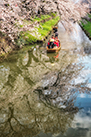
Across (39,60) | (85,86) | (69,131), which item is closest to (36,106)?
(69,131)

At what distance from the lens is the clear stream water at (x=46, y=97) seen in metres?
5.49

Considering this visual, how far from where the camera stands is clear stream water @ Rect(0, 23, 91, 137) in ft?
18.0

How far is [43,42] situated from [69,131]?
47.2ft

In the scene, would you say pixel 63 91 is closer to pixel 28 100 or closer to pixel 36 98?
pixel 36 98

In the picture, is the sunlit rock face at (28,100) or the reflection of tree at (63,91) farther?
the reflection of tree at (63,91)

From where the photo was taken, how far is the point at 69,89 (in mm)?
7855

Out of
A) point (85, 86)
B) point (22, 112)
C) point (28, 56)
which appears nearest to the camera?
point (22, 112)

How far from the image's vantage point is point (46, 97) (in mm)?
7285

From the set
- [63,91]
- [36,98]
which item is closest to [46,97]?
[36,98]

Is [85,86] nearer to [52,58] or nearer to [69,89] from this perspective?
[69,89]

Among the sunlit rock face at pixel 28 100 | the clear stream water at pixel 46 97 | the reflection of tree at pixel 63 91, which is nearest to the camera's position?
the clear stream water at pixel 46 97

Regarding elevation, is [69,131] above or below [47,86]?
below

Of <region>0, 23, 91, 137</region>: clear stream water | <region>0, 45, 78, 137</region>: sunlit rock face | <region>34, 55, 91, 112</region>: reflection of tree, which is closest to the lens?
<region>0, 23, 91, 137</region>: clear stream water

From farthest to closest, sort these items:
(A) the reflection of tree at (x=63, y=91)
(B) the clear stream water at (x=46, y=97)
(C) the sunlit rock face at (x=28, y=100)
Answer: (A) the reflection of tree at (x=63, y=91)
(C) the sunlit rock face at (x=28, y=100)
(B) the clear stream water at (x=46, y=97)
